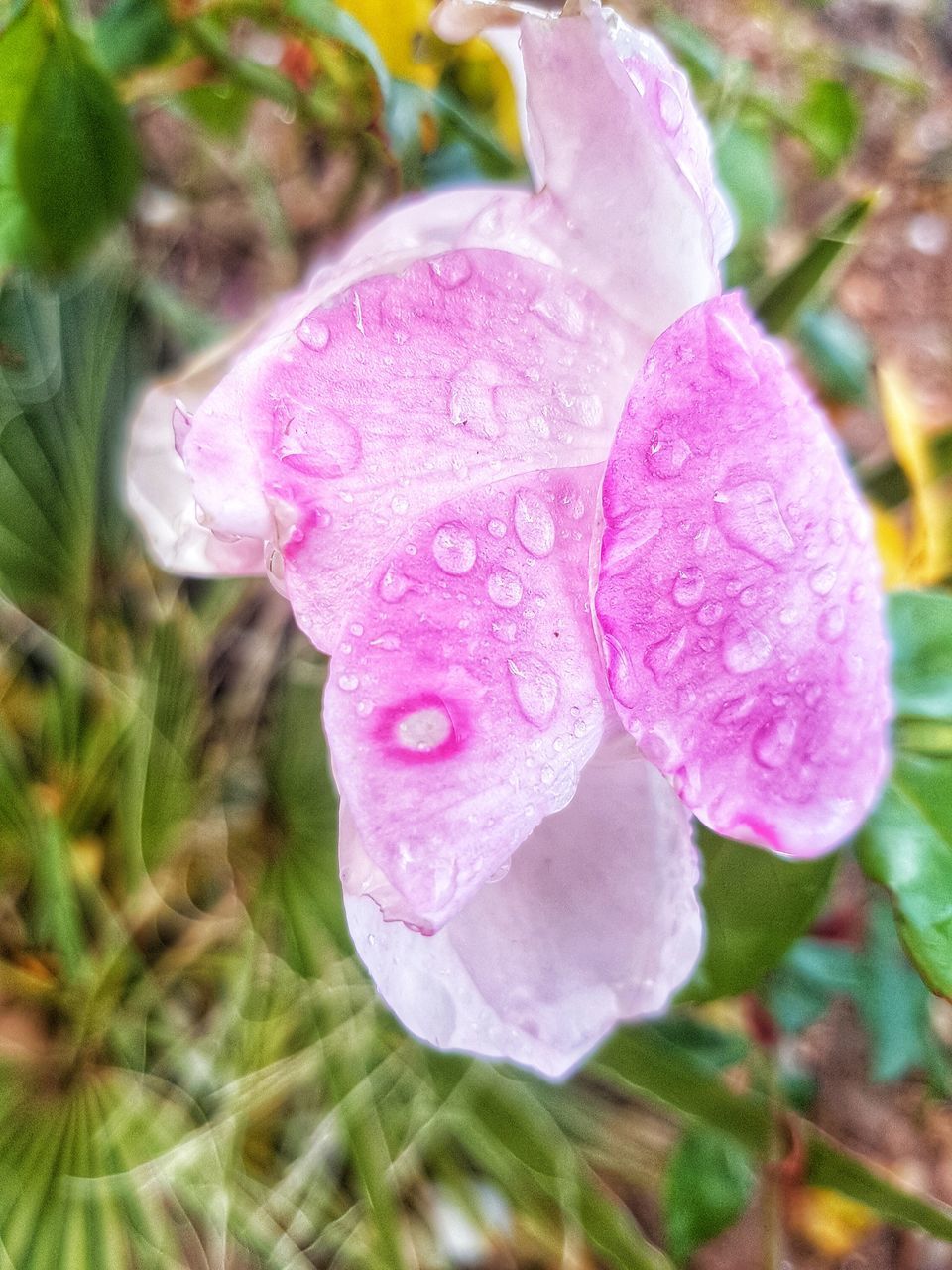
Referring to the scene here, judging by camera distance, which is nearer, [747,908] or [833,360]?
[747,908]

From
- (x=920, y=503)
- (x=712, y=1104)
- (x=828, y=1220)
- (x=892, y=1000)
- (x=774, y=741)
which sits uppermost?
(x=774, y=741)

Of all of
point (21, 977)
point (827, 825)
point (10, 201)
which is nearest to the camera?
point (827, 825)

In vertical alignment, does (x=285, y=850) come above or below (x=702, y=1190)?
above

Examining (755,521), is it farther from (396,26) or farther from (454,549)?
(396,26)

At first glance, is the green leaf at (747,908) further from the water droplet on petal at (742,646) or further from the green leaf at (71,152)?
the green leaf at (71,152)

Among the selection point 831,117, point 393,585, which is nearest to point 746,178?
point 831,117

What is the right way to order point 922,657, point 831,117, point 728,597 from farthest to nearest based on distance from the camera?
1. point 831,117
2. point 922,657
3. point 728,597

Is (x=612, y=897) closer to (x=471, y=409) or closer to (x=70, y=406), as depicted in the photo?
(x=471, y=409)

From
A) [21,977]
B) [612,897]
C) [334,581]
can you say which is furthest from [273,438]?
[21,977]
